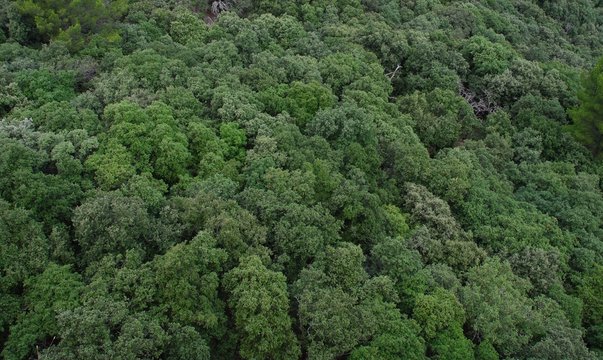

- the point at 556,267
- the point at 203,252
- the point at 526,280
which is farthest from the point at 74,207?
the point at 556,267

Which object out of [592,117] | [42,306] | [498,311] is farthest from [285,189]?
[592,117]

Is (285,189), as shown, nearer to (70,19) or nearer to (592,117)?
(70,19)

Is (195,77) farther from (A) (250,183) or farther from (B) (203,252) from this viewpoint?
(B) (203,252)

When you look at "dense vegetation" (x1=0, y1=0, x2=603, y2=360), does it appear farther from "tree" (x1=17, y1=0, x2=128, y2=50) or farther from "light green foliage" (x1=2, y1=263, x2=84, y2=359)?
"tree" (x1=17, y1=0, x2=128, y2=50)

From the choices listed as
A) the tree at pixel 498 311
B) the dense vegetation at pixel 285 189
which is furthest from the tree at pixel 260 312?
the tree at pixel 498 311

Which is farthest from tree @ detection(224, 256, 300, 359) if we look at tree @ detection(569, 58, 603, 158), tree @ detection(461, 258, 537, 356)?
tree @ detection(569, 58, 603, 158)
